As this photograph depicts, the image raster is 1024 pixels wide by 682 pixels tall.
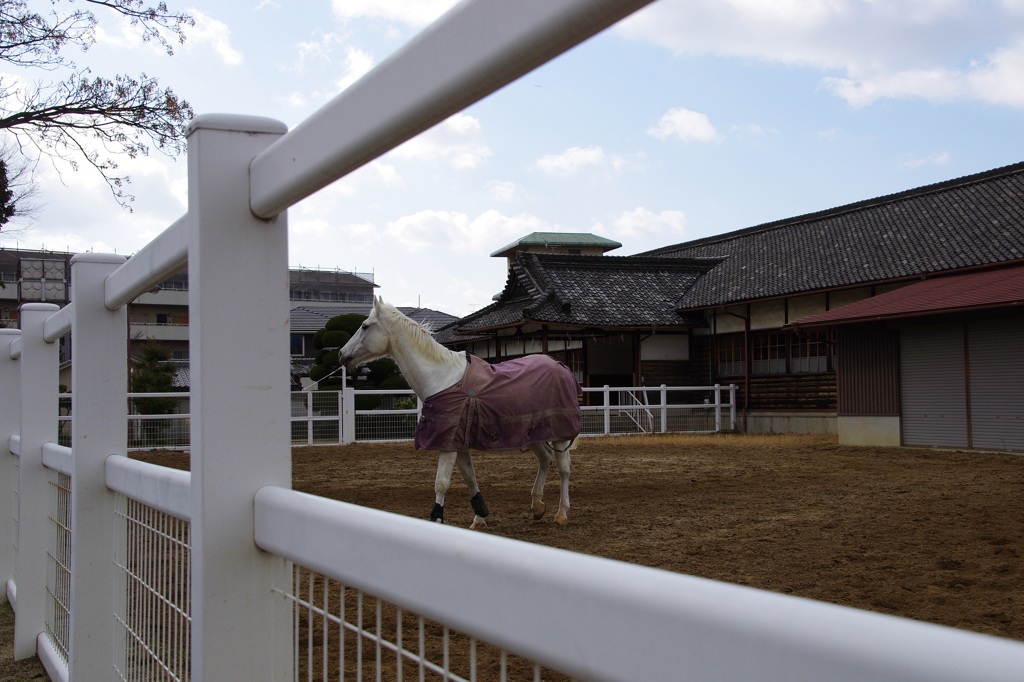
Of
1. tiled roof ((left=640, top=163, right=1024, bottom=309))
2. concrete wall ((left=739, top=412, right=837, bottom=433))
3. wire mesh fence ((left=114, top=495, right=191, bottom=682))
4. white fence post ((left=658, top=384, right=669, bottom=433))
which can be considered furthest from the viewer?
white fence post ((left=658, top=384, right=669, bottom=433))

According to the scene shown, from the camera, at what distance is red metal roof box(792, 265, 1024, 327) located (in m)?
11.9

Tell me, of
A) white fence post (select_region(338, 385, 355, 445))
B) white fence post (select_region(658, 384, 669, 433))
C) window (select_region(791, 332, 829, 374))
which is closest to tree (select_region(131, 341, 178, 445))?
white fence post (select_region(338, 385, 355, 445))

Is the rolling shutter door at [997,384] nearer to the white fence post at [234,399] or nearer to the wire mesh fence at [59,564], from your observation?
the wire mesh fence at [59,564]

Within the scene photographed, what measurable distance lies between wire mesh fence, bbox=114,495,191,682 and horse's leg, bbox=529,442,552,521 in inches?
184

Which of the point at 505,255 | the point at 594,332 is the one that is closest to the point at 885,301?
the point at 594,332

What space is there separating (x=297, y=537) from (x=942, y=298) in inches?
540

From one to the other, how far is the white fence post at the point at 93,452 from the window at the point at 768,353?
1788cm

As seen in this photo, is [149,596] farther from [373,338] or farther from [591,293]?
[591,293]

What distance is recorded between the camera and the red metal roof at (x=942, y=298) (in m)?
11.9

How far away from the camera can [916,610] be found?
4.11 m

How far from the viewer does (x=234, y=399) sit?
135cm

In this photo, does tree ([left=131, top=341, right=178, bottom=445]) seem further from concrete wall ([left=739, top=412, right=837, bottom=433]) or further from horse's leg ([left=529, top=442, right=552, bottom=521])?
horse's leg ([left=529, top=442, right=552, bottom=521])

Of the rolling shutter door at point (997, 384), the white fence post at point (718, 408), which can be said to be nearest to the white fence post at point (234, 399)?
the rolling shutter door at point (997, 384)

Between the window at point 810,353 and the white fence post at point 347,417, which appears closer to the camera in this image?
the white fence post at point 347,417
